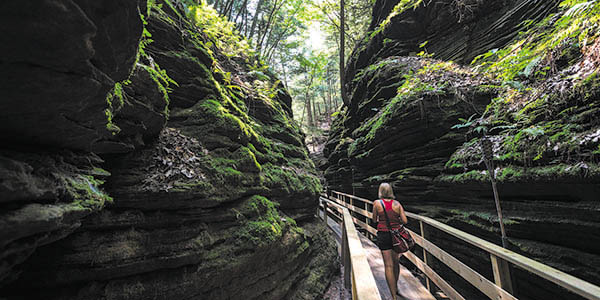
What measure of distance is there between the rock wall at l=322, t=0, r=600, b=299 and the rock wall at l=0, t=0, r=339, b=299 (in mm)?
3675

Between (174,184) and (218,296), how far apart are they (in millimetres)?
1893

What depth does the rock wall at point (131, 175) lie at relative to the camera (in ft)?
5.19

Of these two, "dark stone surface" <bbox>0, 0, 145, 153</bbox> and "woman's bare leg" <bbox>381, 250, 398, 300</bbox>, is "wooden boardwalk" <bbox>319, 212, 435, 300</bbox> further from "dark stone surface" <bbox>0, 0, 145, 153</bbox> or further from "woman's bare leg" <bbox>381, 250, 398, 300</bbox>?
"dark stone surface" <bbox>0, 0, 145, 153</bbox>

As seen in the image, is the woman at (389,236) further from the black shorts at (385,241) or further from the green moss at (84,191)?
the green moss at (84,191)

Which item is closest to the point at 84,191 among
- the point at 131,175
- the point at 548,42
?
the point at 131,175

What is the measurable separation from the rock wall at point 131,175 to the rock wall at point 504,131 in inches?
145

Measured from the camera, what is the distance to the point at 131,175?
320 cm

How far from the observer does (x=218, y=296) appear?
3.53m

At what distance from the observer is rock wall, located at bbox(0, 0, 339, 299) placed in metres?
1.58

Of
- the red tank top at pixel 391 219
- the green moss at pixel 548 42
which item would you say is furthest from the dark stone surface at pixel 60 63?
the green moss at pixel 548 42

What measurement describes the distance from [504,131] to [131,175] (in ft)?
22.2

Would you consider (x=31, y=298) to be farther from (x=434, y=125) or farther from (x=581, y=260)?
(x=434, y=125)

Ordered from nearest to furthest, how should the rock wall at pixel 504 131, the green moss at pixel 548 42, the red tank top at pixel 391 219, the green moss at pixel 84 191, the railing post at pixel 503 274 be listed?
1. the green moss at pixel 84 191
2. the railing post at pixel 503 274
3. the rock wall at pixel 504 131
4. the green moss at pixel 548 42
5. the red tank top at pixel 391 219

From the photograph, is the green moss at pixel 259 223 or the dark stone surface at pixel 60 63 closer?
the dark stone surface at pixel 60 63
